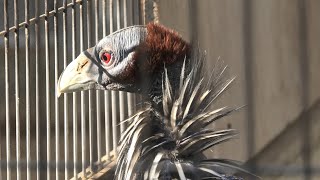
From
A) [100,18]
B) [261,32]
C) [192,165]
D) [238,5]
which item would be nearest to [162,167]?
[192,165]

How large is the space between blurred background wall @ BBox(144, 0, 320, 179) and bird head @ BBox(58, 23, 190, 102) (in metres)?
0.50

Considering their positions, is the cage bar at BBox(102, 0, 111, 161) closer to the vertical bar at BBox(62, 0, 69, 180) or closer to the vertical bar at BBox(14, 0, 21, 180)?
the vertical bar at BBox(62, 0, 69, 180)

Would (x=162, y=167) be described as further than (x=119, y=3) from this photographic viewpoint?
No

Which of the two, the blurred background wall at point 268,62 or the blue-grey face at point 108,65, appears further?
the blurred background wall at point 268,62

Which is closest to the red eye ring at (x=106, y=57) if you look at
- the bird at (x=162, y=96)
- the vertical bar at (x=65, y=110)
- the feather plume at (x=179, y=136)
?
the bird at (x=162, y=96)

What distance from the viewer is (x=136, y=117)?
152 centimetres

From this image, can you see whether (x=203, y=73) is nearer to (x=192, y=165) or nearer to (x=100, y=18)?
(x=192, y=165)

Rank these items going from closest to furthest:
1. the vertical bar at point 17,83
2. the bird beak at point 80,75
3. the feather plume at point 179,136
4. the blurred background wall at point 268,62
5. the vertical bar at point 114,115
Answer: the feather plume at point 179,136
the bird beak at point 80,75
the vertical bar at point 17,83
the vertical bar at point 114,115
the blurred background wall at point 268,62

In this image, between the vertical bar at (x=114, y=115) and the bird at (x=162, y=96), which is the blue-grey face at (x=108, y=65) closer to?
the bird at (x=162, y=96)

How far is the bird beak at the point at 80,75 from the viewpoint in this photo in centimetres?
168

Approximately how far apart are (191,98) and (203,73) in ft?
0.32

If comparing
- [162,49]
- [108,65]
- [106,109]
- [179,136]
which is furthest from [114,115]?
[179,136]

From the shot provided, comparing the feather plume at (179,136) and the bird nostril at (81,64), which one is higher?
the bird nostril at (81,64)

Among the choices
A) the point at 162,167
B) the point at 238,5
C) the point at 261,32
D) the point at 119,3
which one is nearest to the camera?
the point at 162,167
